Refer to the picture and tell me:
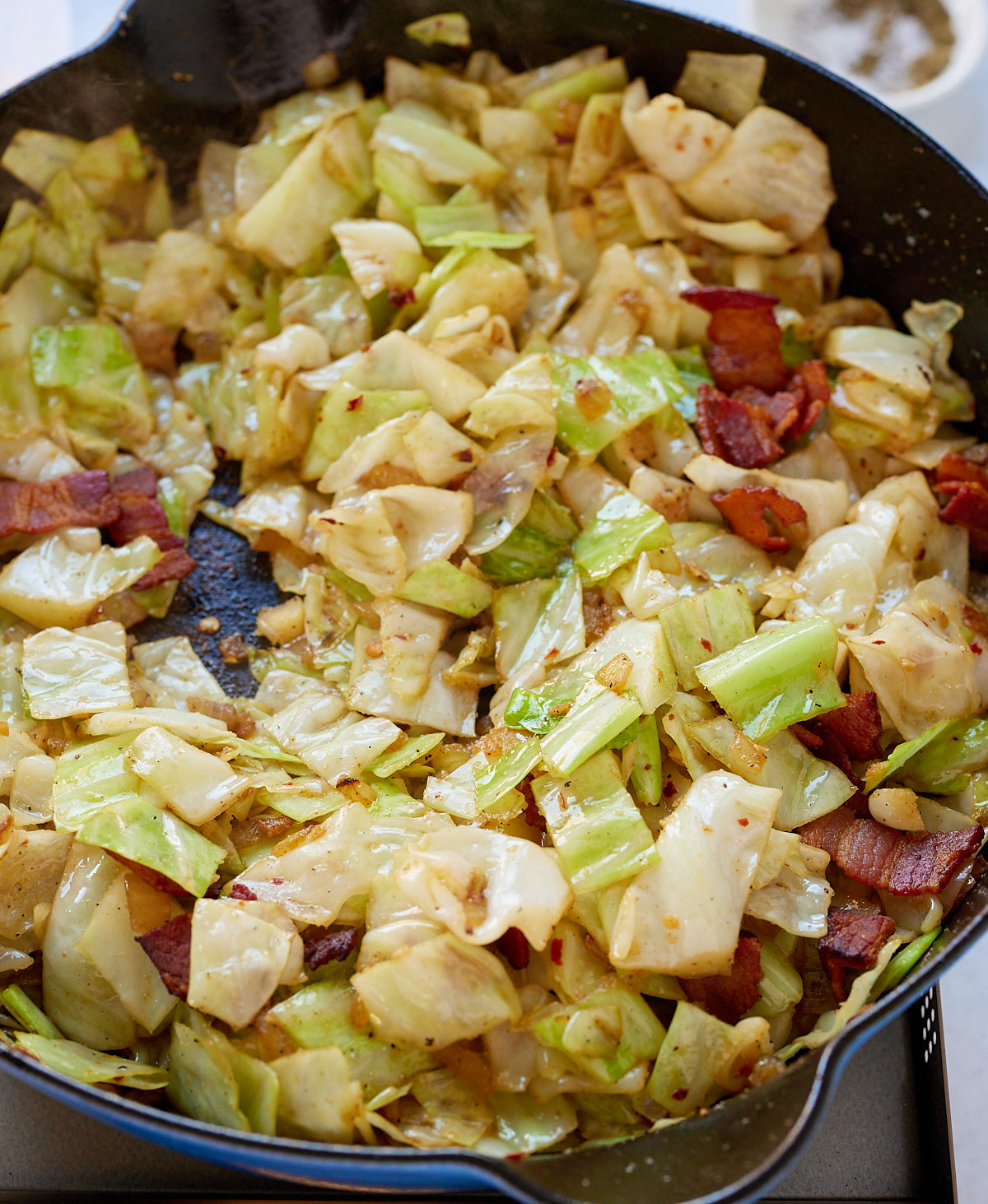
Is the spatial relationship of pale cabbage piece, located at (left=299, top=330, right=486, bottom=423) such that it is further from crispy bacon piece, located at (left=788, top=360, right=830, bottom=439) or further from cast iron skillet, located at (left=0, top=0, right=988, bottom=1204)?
crispy bacon piece, located at (left=788, top=360, right=830, bottom=439)

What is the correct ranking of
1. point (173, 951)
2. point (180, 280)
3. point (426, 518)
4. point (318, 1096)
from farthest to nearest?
point (180, 280), point (426, 518), point (173, 951), point (318, 1096)

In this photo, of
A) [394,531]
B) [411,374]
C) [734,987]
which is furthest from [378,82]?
[734,987]

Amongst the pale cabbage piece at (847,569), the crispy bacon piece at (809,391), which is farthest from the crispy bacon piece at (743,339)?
the pale cabbage piece at (847,569)

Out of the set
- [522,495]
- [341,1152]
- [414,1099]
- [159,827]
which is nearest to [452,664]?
[522,495]

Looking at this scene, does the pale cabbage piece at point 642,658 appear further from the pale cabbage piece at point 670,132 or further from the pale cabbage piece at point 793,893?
the pale cabbage piece at point 670,132

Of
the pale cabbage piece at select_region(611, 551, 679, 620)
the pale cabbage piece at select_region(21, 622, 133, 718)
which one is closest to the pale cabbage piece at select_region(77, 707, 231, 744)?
the pale cabbage piece at select_region(21, 622, 133, 718)

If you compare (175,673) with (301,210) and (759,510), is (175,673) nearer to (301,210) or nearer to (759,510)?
(301,210)
